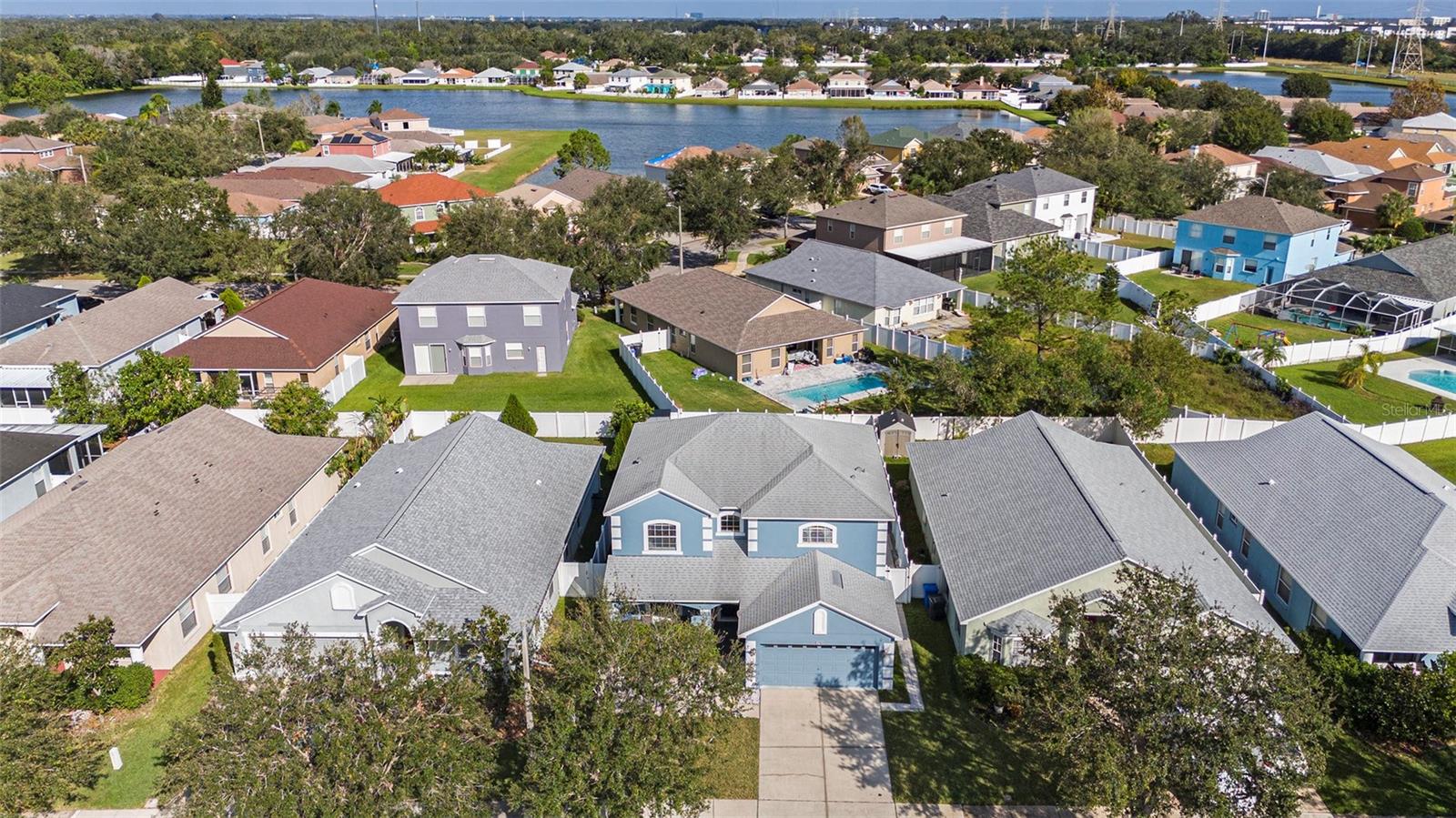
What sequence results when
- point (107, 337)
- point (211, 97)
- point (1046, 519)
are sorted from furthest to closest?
point (211, 97), point (107, 337), point (1046, 519)

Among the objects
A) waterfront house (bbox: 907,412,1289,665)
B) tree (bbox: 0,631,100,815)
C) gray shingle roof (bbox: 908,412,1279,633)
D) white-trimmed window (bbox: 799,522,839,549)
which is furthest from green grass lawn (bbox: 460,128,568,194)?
tree (bbox: 0,631,100,815)

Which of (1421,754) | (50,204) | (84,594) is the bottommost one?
(1421,754)

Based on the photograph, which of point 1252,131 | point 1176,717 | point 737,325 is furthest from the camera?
point 1252,131

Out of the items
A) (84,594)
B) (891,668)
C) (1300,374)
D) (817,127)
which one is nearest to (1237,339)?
(1300,374)

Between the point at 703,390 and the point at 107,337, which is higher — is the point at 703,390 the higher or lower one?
the lower one

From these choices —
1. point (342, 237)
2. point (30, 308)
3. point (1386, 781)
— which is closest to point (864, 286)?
point (342, 237)

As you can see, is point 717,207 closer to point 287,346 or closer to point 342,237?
point 342,237

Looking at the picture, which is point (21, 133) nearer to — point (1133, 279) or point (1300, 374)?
point (1133, 279)
